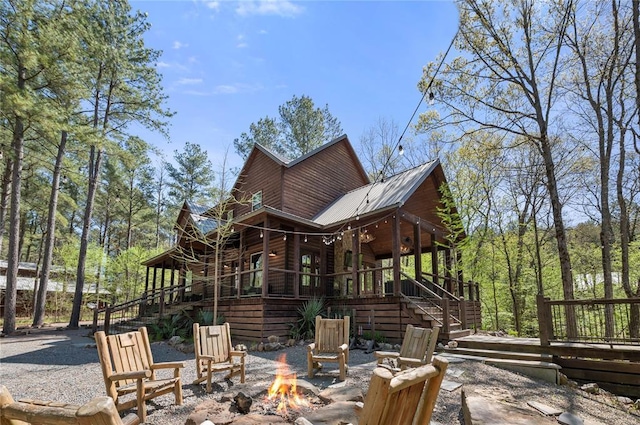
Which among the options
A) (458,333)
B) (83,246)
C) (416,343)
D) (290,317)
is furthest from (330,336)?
(83,246)

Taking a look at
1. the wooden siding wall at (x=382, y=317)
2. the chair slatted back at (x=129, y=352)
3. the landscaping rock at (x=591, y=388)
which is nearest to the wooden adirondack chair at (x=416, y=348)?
the landscaping rock at (x=591, y=388)

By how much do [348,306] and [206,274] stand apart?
800 centimetres

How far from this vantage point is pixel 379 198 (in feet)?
38.8

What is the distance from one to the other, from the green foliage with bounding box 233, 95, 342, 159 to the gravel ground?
17251 mm

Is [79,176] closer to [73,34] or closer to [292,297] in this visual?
[73,34]

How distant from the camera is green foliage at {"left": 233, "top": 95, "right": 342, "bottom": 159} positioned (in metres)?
24.4

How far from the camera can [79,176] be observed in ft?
56.4

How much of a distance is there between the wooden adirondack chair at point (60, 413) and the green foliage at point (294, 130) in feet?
76.5

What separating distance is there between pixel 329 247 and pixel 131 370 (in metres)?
9.96


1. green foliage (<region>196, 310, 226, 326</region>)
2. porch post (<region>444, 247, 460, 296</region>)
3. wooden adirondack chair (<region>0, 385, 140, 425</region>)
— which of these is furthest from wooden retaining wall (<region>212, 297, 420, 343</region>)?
wooden adirondack chair (<region>0, 385, 140, 425</region>)

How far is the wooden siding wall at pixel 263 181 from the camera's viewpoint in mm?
14141

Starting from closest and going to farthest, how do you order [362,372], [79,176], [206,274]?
[362,372] → [206,274] → [79,176]

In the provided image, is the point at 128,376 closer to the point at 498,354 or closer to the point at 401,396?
the point at 401,396

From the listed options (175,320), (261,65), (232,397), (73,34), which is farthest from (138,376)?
(73,34)
